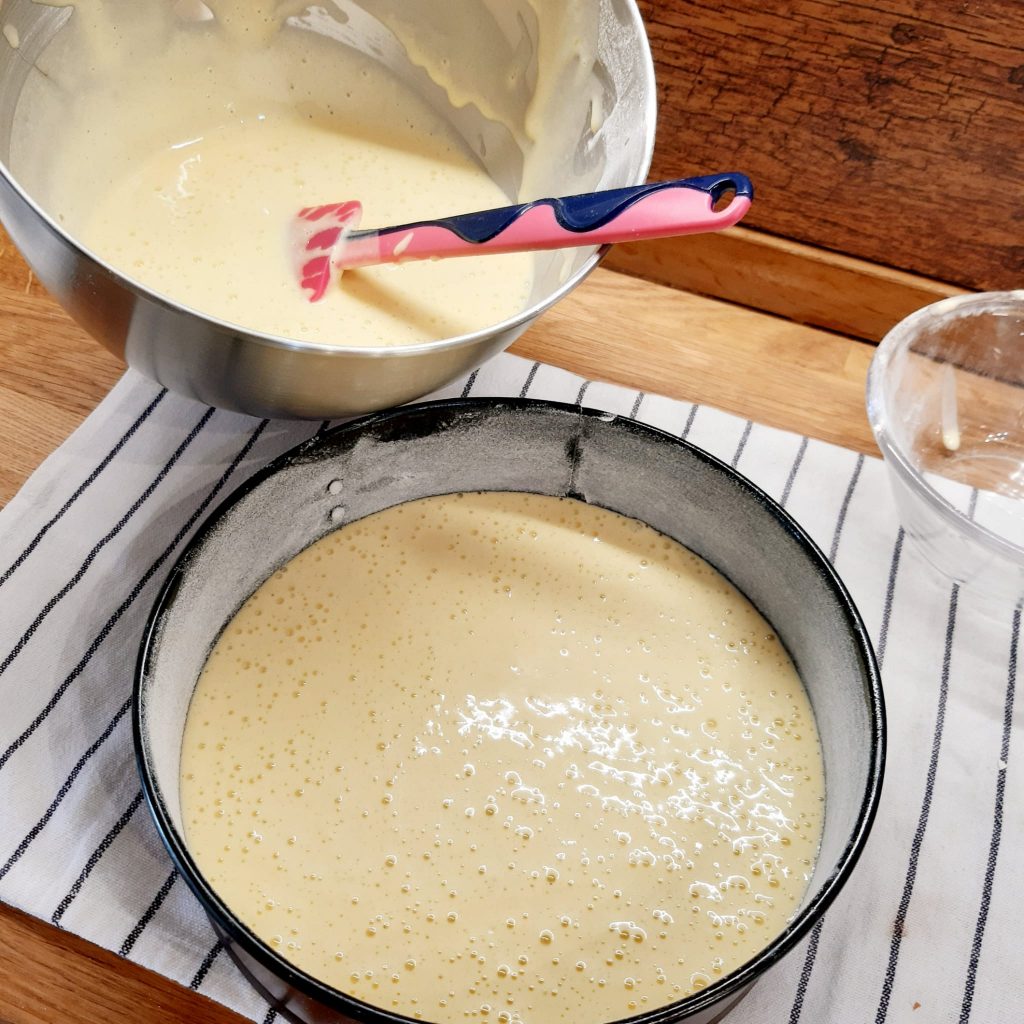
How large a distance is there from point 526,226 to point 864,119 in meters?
0.50

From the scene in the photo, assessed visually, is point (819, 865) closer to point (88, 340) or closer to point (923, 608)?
point (923, 608)

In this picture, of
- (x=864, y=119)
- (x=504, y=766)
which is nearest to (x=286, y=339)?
(x=504, y=766)

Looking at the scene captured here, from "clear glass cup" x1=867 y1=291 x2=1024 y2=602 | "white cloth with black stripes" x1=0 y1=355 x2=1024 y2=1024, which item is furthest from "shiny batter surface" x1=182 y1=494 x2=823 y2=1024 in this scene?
"clear glass cup" x1=867 y1=291 x2=1024 y2=602

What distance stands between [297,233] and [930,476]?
61cm

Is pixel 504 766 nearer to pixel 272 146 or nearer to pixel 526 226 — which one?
pixel 526 226

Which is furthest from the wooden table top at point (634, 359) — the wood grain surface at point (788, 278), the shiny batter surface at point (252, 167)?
the shiny batter surface at point (252, 167)

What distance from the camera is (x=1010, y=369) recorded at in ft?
3.76

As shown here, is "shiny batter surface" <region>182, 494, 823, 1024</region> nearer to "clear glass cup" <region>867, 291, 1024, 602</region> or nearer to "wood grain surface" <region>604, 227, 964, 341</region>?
"clear glass cup" <region>867, 291, 1024, 602</region>

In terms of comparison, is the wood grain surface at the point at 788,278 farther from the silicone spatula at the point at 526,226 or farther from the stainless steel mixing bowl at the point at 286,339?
the silicone spatula at the point at 526,226

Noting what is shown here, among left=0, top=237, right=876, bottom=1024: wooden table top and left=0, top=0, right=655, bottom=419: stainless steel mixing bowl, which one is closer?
left=0, top=0, right=655, bottom=419: stainless steel mixing bowl

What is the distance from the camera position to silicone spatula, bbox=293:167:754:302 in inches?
29.4

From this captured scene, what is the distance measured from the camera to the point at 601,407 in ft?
3.55

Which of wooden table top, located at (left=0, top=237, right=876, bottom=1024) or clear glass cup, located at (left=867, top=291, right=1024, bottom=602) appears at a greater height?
wooden table top, located at (left=0, top=237, right=876, bottom=1024)

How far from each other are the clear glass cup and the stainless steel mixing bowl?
34 centimetres
